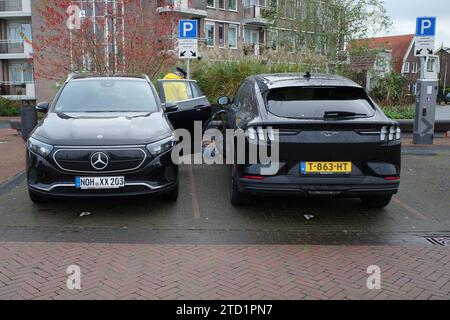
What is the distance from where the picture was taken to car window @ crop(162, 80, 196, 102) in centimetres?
1038

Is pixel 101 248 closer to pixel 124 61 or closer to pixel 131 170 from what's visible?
pixel 131 170

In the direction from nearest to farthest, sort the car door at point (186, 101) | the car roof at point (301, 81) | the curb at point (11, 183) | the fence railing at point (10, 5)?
the car roof at point (301, 81), the curb at point (11, 183), the car door at point (186, 101), the fence railing at point (10, 5)

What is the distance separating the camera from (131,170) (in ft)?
18.7

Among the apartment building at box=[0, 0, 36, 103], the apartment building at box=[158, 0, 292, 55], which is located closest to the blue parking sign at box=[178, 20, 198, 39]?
the apartment building at box=[158, 0, 292, 55]

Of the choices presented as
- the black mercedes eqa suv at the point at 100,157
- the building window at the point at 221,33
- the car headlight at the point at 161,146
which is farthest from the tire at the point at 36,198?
the building window at the point at 221,33

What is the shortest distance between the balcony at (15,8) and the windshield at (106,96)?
3312 cm

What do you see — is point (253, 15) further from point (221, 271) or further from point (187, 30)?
point (221, 271)

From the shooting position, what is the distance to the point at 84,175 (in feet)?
18.4

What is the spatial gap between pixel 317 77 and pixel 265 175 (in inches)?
73.2

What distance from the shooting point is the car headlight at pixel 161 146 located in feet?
19.2

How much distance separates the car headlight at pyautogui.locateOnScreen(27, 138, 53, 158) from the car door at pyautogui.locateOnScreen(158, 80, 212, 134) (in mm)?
3951

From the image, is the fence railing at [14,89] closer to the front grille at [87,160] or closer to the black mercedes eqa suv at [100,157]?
the black mercedes eqa suv at [100,157]

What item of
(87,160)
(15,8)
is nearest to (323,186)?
(87,160)

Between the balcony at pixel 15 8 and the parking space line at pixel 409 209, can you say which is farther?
the balcony at pixel 15 8
